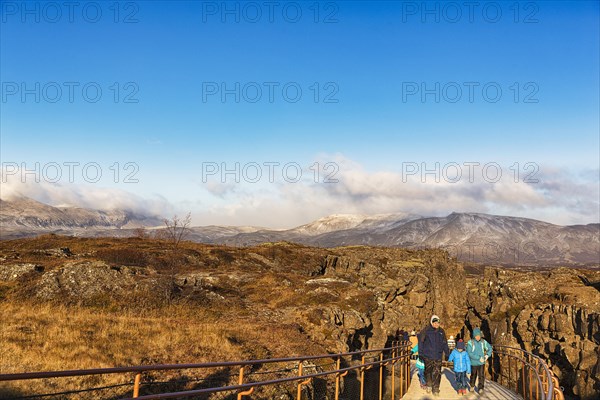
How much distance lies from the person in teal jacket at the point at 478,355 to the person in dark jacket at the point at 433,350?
5.63 feet

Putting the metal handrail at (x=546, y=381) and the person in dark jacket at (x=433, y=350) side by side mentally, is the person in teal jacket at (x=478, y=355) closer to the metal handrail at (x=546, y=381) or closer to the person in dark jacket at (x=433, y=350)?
the metal handrail at (x=546, y=381)

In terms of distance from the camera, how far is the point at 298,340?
21875mm

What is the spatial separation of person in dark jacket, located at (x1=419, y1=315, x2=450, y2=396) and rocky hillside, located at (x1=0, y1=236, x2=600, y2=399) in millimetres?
8317

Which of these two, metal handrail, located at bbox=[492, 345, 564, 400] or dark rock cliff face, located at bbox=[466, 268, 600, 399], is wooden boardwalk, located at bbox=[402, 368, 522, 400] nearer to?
metal handrail, located at bbox=[492, 345, 564, 400]

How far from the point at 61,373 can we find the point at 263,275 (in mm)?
36341

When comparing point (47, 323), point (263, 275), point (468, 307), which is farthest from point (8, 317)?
point (468, 307)

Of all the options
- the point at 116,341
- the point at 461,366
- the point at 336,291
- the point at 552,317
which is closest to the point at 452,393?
the point at 461,366

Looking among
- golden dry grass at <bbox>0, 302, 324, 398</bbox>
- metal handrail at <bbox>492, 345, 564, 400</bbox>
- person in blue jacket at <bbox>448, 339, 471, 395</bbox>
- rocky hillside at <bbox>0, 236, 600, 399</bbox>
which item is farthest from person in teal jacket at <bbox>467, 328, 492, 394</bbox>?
rocky hillside at <bbox>0, 236, 600, 399</bbox>

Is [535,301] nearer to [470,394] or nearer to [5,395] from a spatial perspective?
[470,394]

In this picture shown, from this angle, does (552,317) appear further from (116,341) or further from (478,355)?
(116,341)

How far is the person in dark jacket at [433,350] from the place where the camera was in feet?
48.8

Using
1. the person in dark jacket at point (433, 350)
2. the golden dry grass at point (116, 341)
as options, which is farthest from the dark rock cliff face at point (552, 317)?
the golden dry grass at point (116, 341)

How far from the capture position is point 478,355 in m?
16.0

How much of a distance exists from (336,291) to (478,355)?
17955 millimetres
